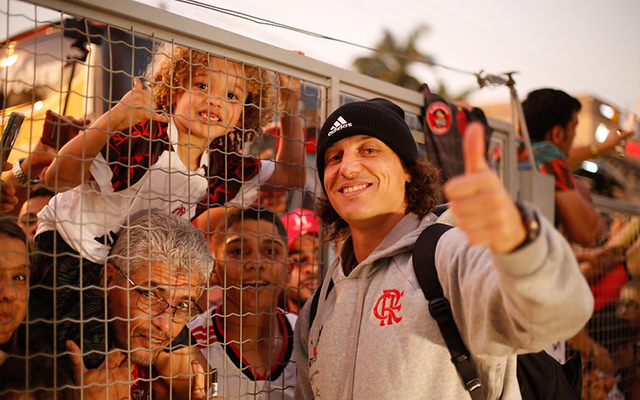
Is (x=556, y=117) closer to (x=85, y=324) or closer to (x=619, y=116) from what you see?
(x=619, y=116)

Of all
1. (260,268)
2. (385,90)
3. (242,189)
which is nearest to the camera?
(242,189)

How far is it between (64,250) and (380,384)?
1.22 meters

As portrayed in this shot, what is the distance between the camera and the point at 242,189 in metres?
2.31

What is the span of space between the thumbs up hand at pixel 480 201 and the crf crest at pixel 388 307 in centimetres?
70

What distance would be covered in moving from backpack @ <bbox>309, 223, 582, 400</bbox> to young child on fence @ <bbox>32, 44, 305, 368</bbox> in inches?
27.4

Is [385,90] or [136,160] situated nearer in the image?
[136,160]

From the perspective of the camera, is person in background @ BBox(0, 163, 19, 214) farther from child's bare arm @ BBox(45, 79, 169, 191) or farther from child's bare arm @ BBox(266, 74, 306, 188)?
child's bare arm @ BBox(266, 74, 306, 188)

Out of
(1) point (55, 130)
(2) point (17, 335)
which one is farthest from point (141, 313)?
(1) point (55, 130)

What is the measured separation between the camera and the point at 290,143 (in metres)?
2.56

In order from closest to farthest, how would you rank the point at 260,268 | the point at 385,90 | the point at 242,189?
the point at 242,189 < the point at 260,268 < the point at 385,90

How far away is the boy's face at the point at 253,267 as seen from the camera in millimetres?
2518

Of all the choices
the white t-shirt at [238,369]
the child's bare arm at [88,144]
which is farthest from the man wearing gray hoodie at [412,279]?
the child's bare arm at [88,144]

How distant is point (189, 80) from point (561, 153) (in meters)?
2.77

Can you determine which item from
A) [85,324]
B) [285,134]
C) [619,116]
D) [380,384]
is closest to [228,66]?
[285,134]
